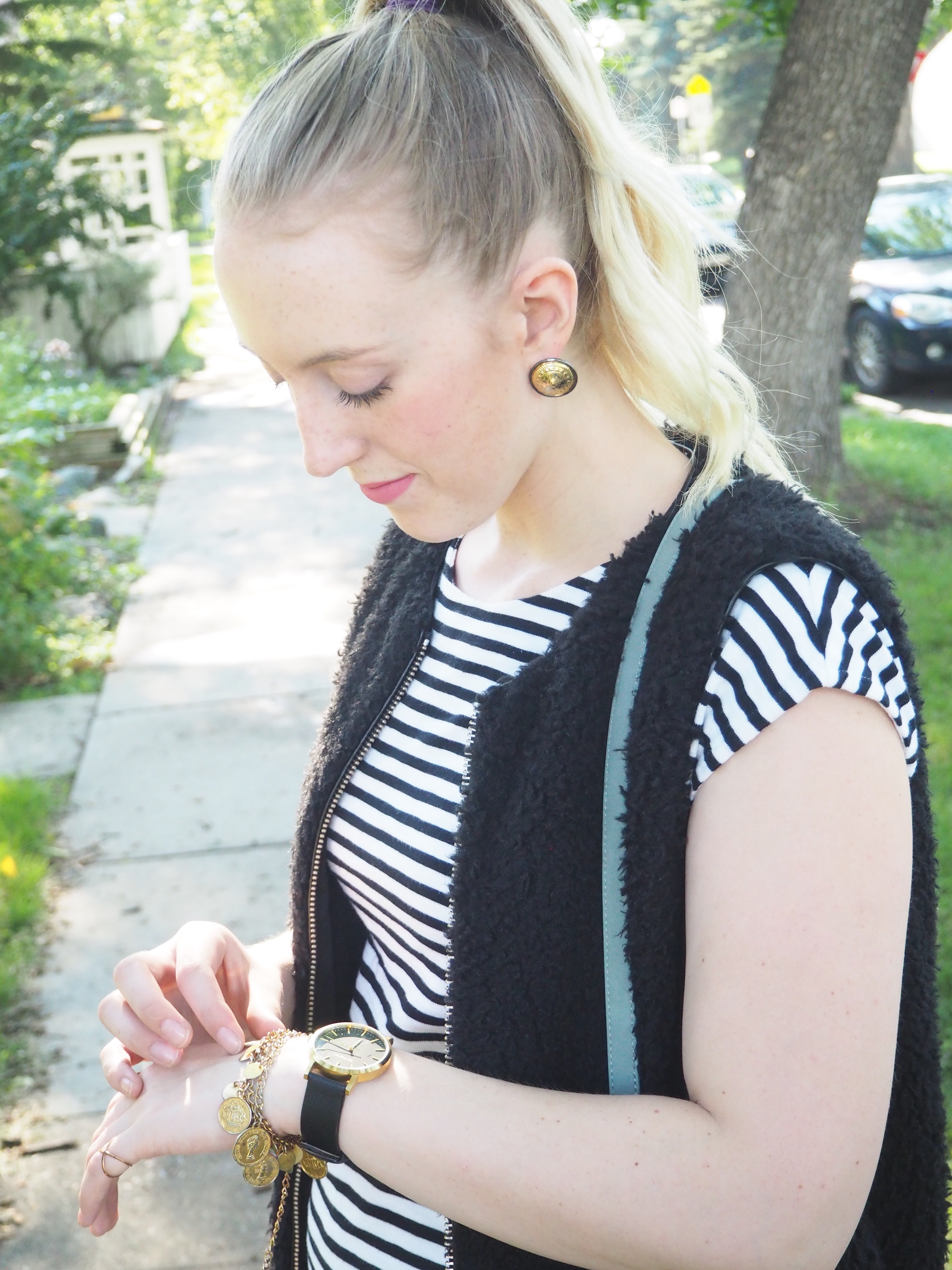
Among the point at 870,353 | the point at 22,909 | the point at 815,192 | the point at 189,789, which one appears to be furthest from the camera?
the point at 870,353

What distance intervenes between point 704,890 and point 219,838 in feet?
11.4

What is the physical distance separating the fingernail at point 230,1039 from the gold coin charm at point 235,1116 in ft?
0.36

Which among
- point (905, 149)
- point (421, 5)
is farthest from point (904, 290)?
point (905, 149)

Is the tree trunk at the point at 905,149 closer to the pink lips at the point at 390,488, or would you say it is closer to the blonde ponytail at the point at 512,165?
the blonde ponytail at the point at 512,165

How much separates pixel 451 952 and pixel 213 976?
0.32 meters

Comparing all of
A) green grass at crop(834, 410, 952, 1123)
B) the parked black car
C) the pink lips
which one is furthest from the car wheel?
the pink lips

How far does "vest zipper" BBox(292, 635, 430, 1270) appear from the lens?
1.57 m

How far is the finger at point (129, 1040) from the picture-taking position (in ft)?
4.61

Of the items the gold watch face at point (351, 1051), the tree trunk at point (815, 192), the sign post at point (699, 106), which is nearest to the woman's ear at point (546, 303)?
the gold watch face at point (351, 1051)

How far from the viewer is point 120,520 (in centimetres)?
845

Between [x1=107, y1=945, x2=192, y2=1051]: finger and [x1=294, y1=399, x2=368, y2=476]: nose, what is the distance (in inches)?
24.6

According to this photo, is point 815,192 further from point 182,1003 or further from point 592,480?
point 182,1003

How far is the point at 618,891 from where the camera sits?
1.23 meters

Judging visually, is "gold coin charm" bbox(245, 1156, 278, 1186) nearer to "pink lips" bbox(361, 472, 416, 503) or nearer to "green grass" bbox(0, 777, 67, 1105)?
"pink lips" bbox(361, 472, 416, 503)
